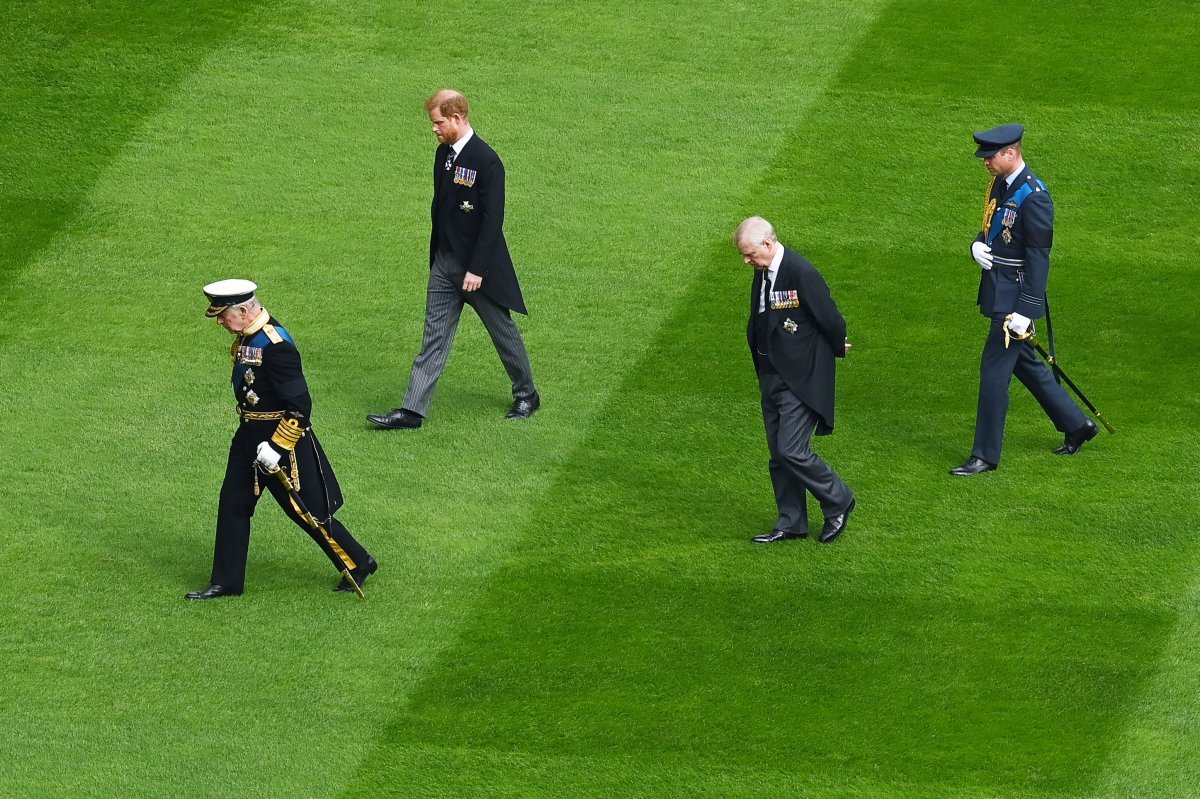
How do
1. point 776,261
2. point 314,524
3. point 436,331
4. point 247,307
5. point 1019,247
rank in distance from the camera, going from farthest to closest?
point 436,331
point 1019,247
point 776,261
point 314,524
point 247,307

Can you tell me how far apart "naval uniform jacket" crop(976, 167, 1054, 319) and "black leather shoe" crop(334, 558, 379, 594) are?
3.65 meters

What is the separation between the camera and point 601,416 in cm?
1105

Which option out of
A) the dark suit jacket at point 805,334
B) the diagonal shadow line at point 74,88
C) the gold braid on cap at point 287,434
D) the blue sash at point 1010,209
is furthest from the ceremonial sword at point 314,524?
the diagonal shadow line at point 74,88

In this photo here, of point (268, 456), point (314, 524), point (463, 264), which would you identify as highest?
point (463, 264)

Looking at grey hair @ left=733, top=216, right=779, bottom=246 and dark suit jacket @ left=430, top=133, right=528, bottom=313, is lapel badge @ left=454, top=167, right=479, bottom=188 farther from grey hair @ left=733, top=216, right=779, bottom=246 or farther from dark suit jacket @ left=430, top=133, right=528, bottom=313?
grey hair @ left=733, top=216, right=779, bottom=246

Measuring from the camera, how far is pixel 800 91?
15.0m

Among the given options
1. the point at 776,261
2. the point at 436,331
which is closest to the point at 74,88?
the point at 436,331

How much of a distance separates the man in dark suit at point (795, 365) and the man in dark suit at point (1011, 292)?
1.13 m

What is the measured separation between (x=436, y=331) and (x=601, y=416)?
3.65ft

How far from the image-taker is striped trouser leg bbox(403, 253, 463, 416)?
35.4ft

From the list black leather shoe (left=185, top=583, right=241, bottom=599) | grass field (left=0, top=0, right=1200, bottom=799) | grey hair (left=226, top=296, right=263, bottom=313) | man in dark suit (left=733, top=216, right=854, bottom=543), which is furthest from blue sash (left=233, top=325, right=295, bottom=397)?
man in dark suit (left=733, top=216, right=854, bottom=543)

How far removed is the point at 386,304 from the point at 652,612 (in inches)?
163

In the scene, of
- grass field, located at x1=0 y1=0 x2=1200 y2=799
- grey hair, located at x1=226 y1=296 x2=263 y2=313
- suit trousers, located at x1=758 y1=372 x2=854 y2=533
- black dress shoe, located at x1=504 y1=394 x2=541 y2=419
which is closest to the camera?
grass field, located at x1=0 y1=0 x2=1200 y2=799

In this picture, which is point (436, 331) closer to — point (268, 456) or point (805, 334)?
point (268, 456)
